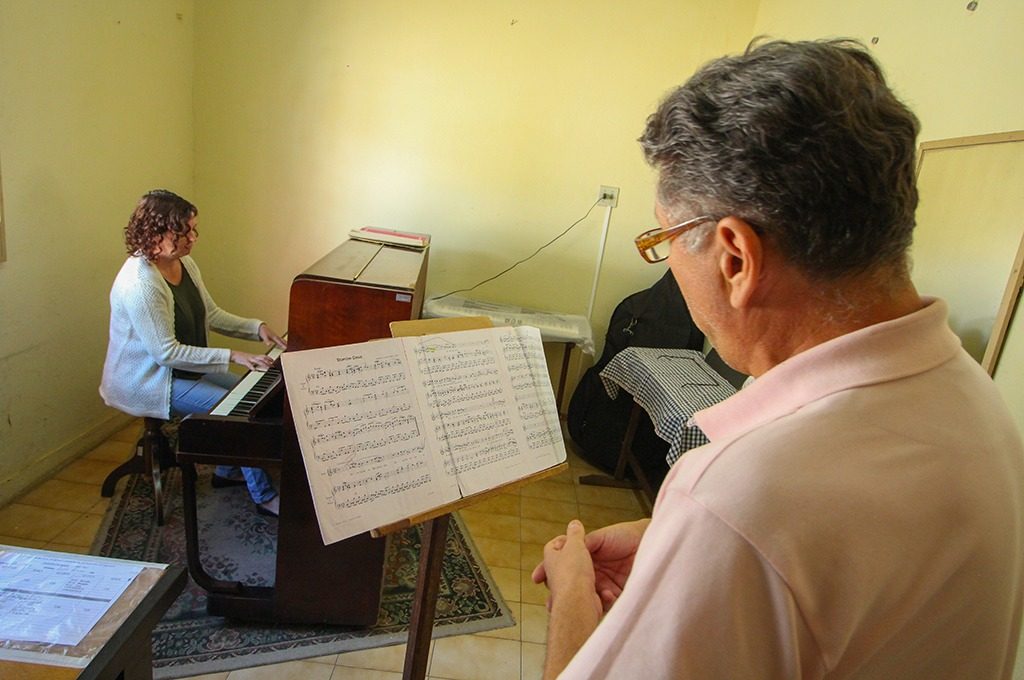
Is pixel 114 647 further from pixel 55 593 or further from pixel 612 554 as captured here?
pixel 612 554

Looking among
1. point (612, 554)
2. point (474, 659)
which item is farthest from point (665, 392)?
point (612, 554)

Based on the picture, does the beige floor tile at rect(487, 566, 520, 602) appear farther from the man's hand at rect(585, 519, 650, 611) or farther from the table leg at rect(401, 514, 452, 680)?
the man's hand at rect(585, 519, 650, 611)

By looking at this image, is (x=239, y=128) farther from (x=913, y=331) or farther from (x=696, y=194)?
(x=913, y=331)

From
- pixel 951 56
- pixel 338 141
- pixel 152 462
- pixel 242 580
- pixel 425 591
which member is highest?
pixel 951 56

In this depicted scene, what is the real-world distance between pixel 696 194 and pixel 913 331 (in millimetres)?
238

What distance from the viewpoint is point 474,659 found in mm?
1743

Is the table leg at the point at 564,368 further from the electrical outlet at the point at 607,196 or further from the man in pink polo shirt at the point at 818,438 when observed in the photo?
the man in pink polo shirt at the point at 818,438

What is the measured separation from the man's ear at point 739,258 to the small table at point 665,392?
4.31ft

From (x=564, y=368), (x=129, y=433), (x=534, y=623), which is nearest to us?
(x=534, y=623)

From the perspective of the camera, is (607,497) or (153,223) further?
(607,497)

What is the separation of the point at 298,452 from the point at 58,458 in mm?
1534

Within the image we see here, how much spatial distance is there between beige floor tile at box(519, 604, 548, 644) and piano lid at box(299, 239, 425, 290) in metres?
1.18

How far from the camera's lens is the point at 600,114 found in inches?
117

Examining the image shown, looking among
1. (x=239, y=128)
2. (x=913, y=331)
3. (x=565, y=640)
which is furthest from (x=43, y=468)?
(x=913, y=331)
